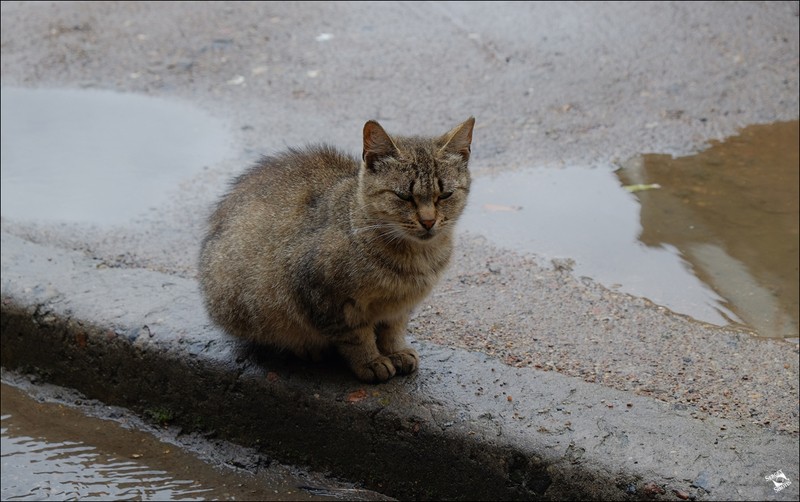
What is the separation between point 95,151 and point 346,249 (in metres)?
3.61

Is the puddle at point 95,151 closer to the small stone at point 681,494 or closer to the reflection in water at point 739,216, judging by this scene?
the reflection in water at point 739,216

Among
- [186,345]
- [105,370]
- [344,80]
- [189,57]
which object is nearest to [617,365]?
[186,345]

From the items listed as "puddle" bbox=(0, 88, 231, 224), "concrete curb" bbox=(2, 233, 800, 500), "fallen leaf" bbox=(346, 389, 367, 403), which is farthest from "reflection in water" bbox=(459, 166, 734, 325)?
"puddle" bbox=(0, 88, 231, 224)

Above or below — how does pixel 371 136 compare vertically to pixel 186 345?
above

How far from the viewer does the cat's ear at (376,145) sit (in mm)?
3484

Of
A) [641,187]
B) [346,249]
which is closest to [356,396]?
[346,249]

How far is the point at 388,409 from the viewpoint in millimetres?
3576

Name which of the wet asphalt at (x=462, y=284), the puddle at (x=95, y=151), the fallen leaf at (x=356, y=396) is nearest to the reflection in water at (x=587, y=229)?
the wet asphalt at (x=462, y=284)

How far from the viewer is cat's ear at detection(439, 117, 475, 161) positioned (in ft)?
11.7

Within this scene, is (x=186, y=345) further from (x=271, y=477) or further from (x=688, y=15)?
(x=688, y=15)

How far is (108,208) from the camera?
575 centimetres

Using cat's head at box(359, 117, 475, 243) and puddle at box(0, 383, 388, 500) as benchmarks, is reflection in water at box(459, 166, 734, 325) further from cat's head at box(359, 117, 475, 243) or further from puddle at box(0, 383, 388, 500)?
puddle at box(0, 383, 388, 500)

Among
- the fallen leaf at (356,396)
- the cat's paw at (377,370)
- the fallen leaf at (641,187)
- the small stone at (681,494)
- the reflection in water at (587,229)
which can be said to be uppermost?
the fallen leaf at (641,187)

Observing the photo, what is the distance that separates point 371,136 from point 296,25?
5.18 meters
